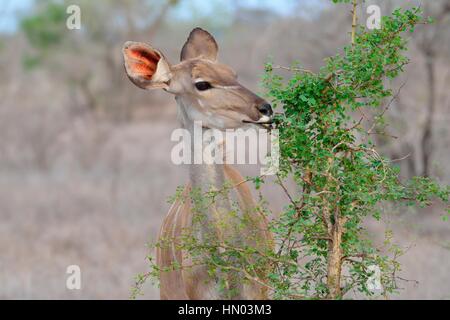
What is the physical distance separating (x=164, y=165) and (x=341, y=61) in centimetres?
1392

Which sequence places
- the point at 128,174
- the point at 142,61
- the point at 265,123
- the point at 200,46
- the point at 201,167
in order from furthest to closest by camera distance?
the point at 128,174 < the point at 200,46 < the point at 142,61 < the point at 201,167 < the point at 265,123

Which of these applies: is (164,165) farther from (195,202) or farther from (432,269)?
(195,202)

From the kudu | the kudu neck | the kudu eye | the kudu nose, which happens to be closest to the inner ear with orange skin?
the kudu

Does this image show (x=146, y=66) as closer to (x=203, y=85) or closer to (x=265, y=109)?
(x=203, y=85)

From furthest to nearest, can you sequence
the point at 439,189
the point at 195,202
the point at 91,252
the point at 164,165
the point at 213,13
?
1. the point at 213,13
2. the point at 164,165
3. the point at 91,252
4. the point at 195,202
5. the point at 439,189

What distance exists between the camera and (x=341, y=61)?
15.8 ft

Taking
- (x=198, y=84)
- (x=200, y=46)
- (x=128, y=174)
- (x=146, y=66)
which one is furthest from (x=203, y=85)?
(x=128, y=174)

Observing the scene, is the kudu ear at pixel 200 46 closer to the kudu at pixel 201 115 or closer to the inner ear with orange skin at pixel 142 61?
the kudu at pixel 201 115

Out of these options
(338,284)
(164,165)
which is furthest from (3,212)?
(338,284)

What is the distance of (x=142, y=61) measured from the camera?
19.4 ft

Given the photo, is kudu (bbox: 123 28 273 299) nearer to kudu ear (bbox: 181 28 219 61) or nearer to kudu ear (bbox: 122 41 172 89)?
kudu ear (bbox: 122 41 172 89)

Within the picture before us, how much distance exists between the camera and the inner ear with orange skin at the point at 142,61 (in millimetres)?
5852

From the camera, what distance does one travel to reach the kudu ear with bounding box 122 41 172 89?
19.1 ft

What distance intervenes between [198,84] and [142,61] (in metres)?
0.41
